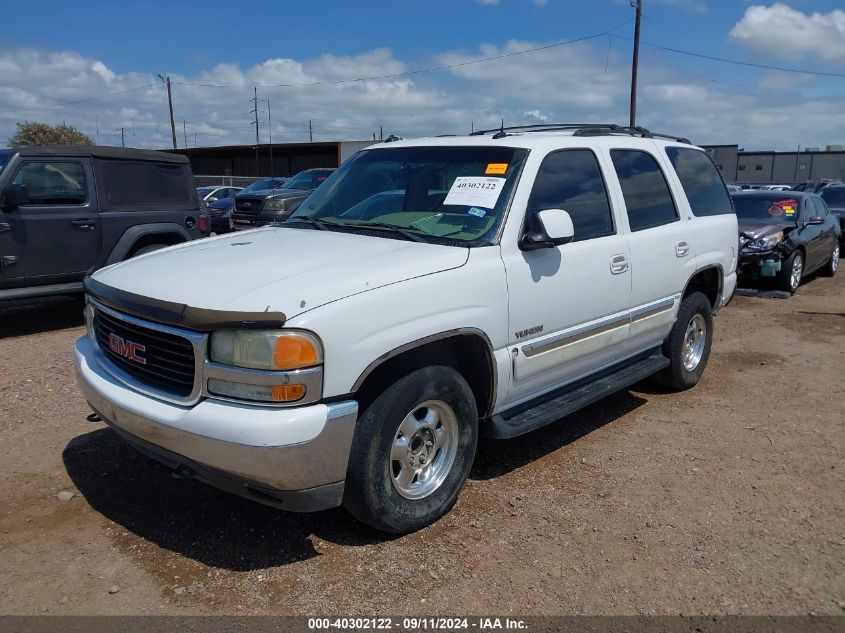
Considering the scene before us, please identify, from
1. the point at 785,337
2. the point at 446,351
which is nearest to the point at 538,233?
the point at 446,351

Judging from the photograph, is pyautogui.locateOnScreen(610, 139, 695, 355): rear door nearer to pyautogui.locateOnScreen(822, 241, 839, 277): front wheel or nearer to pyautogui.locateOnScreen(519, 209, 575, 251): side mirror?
pyautogui.locateOnScreen(519, 209, 575, 251): side mirror

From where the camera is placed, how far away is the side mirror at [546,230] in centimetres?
375

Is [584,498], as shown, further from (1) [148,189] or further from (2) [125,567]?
(1) [148,189]

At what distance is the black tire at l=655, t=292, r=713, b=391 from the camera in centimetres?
551

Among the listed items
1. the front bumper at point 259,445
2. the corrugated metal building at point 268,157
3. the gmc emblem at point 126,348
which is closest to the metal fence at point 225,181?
the corrugated metal building at point 268,157

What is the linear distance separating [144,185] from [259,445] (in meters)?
6.61

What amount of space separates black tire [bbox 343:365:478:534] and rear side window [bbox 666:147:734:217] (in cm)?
311

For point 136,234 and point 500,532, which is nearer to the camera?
point 500,532

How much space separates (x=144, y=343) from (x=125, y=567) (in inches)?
40.4

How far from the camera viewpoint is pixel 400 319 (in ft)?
10.5

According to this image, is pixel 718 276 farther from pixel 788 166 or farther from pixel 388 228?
pixel 788 166

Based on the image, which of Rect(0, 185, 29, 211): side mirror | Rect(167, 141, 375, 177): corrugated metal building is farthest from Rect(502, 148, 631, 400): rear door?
Rect(167, 141, 375, 177): corrugated metal building

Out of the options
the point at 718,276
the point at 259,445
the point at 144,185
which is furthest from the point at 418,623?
the point at 144,185

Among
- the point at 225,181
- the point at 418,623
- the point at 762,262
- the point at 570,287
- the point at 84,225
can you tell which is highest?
the point at 225,181
